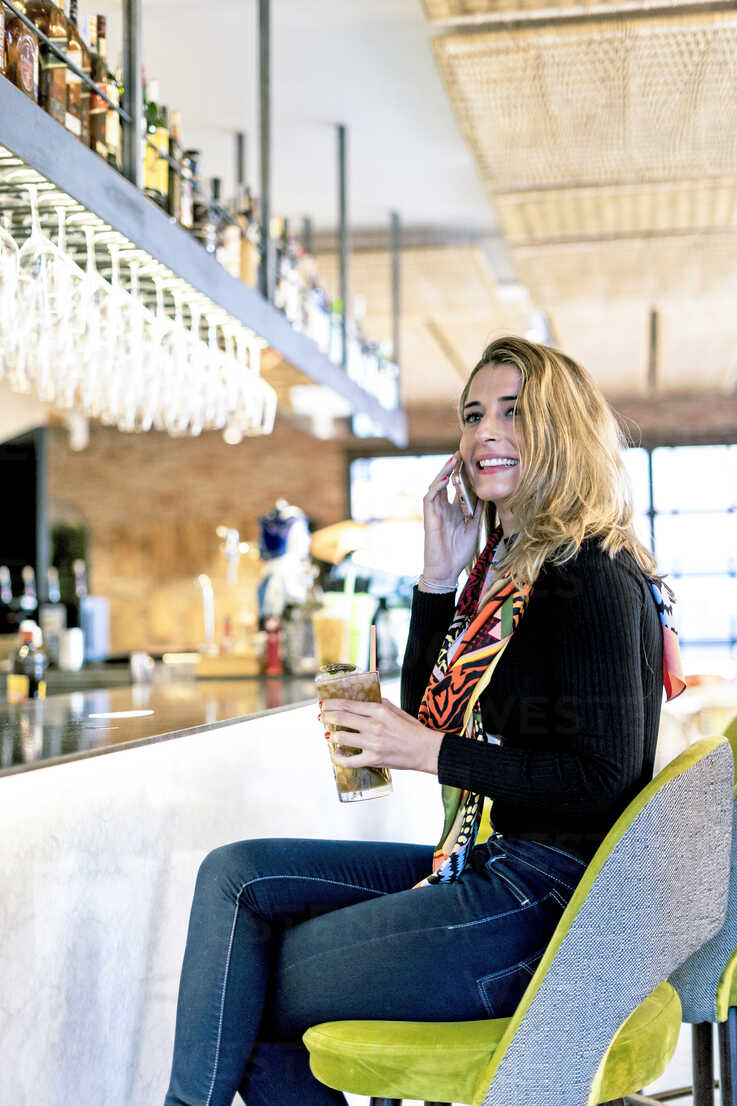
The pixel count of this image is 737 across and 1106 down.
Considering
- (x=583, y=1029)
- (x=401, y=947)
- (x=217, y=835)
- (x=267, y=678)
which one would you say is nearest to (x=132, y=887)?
(x=217, y=835)

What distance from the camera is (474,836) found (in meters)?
1.51

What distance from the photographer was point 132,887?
186cm

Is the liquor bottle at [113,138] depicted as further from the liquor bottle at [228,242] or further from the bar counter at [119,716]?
the bar counter at [119,716]

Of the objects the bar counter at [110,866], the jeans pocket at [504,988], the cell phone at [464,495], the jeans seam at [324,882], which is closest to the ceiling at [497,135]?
the cell phone at [464,495]

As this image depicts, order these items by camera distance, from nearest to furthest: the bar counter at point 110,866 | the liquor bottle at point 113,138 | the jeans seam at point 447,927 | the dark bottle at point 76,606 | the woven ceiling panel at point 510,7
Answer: the jeans seam at point 447,927 < the bar counter at point 110,866 < the liquor bottle at point 113,138 < the woven ceiling panel at point 510,7 < the dark bottle at point 76,606

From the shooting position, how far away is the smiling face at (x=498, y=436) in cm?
168

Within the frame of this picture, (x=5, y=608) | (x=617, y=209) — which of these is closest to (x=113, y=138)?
(x=617, y=209)

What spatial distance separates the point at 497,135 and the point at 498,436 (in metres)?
2.16

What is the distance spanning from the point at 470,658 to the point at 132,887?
0.71 meters

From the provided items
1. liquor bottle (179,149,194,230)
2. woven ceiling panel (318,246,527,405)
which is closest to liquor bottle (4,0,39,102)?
liquor bottle (179,149,194,230)

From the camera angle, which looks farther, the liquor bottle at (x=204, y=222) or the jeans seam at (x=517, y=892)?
the liquor bottle at (x=204, y=222)

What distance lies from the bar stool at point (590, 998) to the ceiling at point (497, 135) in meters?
1.21

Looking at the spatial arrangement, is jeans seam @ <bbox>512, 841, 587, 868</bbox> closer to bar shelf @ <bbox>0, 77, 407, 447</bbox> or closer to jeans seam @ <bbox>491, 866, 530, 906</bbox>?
jeans seam @ <bbox>491, 866, 530, 906</bbox>

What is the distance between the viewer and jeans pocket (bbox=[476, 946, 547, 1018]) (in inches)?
52.2
